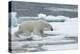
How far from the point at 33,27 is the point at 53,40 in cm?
27

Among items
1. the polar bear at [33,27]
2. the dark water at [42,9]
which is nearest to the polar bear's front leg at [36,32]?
the polar bear at [33,27]

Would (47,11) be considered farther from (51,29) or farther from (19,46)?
(19,46)

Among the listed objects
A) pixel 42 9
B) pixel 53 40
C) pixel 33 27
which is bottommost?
pixel 53 40

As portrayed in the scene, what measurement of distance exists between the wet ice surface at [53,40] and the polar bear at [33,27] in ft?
0.14

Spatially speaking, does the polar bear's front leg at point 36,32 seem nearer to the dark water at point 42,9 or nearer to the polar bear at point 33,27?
the polar bear at point 33,27

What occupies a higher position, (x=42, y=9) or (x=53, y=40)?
(x=42, y=9)

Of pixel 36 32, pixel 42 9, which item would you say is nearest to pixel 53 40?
pixel 36 32

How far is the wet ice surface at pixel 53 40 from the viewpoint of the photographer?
4.82 ft

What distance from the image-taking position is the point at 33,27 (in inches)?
59.6

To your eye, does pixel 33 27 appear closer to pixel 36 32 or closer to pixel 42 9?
pixel 36 32

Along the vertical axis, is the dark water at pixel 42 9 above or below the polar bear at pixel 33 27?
above

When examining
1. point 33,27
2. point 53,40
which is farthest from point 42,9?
point 53,40

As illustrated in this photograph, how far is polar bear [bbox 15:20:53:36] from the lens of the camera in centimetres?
148

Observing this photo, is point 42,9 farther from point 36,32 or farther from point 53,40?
point 53,40
